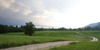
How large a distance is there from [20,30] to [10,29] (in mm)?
14277

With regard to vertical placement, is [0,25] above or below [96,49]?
above

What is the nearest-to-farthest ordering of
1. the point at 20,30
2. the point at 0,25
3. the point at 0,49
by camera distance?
1. the point at 0,49
2. the point at 0,25
3. the point at 20,30

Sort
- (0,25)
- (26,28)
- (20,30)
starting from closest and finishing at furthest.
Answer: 1. (26,28)
2. (0,25)
3. (20,30)

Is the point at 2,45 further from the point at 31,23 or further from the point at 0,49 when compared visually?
the point at 31,23

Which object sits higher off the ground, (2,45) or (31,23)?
(31,23)

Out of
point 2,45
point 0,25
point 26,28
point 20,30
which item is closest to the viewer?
point 2,45

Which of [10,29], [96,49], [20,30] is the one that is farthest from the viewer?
[20,30]

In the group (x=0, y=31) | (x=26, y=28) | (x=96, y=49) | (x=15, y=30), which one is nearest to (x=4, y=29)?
(x=0, y=31)

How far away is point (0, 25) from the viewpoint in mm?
122375

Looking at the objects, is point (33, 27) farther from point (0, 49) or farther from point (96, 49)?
point (96, 49)

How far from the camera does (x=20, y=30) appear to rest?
477ft

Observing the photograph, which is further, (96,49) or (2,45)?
(2,45)

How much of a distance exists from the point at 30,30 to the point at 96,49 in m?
75.9

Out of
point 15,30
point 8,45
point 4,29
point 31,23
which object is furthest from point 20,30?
point 8,45
